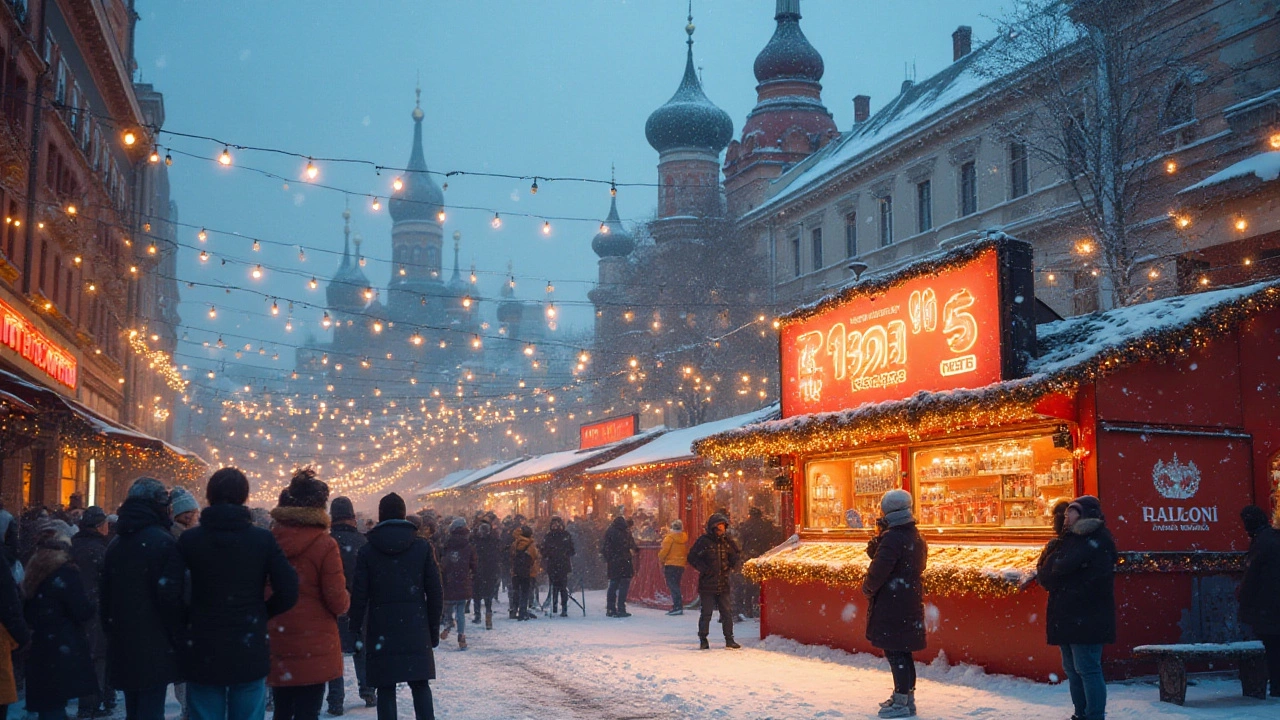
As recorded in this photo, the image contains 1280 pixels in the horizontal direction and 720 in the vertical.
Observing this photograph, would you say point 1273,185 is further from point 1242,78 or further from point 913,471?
point 913,471

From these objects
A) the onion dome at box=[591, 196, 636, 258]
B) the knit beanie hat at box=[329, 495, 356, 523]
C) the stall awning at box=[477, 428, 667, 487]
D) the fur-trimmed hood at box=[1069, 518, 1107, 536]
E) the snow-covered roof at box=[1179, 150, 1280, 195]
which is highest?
the onion dome at box=[591, 196, 636, 258]

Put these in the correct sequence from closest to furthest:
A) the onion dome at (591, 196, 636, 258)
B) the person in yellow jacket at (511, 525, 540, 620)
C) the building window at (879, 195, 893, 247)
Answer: the person in yellow jacket at (511, 525, 540, 620), the building window at (879, 195, 893, 247), the onion dome at (591, 196, 636, 258)

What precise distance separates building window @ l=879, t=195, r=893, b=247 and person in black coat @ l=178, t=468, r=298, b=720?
35.6 metres

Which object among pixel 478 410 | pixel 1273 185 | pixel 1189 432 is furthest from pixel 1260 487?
pixel 478 410

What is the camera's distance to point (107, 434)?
2052cm

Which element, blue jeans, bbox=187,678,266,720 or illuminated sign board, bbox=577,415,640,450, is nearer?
blue jeans, bbox=187,678,266,720

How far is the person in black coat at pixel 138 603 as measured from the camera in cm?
685

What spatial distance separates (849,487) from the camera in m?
15.0

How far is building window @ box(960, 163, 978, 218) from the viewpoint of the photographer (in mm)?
35688

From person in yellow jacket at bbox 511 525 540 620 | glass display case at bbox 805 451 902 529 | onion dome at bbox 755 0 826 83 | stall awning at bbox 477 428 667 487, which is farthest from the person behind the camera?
onion dome at bbox 755 0 826 83

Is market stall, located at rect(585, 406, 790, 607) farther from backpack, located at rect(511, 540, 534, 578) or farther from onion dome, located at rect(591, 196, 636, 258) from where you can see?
onion dome, located at rect(591, 196, 636, 258)

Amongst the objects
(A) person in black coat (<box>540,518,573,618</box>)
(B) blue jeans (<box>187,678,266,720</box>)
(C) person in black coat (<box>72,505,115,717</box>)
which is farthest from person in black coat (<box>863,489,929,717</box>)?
(A) person in black coat (<box>540,518,573,618</box>)

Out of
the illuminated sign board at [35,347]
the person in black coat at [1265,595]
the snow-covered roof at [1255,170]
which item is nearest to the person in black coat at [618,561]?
the illuminated sign board at [35,347]

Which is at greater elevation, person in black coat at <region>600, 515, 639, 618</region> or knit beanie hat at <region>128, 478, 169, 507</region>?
knit beanie hat at <region>128, 478, 169, 507</region>
